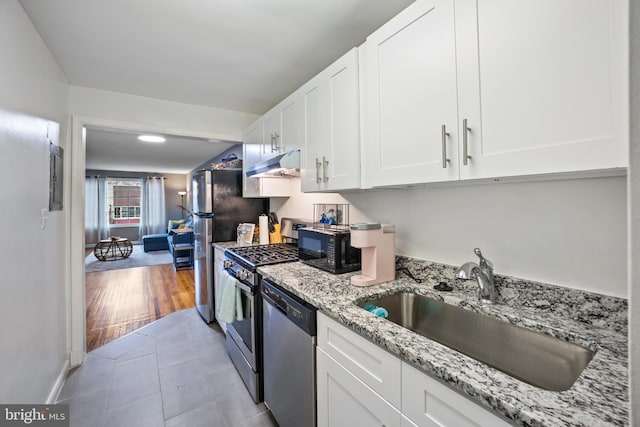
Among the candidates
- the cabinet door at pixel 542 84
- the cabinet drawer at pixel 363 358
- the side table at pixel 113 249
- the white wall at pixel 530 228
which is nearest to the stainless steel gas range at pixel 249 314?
the cabinet drawer at pixel 363 358

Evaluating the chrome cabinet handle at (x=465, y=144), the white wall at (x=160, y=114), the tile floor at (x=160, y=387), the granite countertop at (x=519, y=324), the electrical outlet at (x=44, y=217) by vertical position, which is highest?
the white wall at (x=160, y=114)

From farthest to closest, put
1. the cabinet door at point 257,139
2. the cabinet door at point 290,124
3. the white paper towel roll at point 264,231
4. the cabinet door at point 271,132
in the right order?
the white paper towel roll at point 264,231, the cabinet door at point 257,139, the cabinet door at point 271,132, the cabinet door at point 290,124

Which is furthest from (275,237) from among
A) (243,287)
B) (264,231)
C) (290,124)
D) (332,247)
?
(332,247)

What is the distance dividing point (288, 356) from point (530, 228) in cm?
128

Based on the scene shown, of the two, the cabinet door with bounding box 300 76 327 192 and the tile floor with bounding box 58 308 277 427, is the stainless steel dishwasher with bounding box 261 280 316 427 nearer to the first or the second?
the tile floor with bounding box 58 308 277 427

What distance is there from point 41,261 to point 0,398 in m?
0.81

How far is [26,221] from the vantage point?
1464 millimetres

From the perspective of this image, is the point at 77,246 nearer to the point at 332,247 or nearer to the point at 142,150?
the point at 332,247

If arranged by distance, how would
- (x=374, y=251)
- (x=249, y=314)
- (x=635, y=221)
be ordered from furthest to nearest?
(x=249, y=314), (x=374, y=251), (x=635, y=221)

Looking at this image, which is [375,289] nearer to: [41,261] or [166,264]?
[41,261]

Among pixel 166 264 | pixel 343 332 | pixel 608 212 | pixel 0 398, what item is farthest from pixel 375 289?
pixel 166 264

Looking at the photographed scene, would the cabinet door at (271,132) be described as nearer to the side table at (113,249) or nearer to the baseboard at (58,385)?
the baseboard at (58,385)

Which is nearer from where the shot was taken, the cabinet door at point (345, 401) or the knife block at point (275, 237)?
the cabinet door at point (345, 401)

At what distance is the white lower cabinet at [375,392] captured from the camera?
0.72 meters
